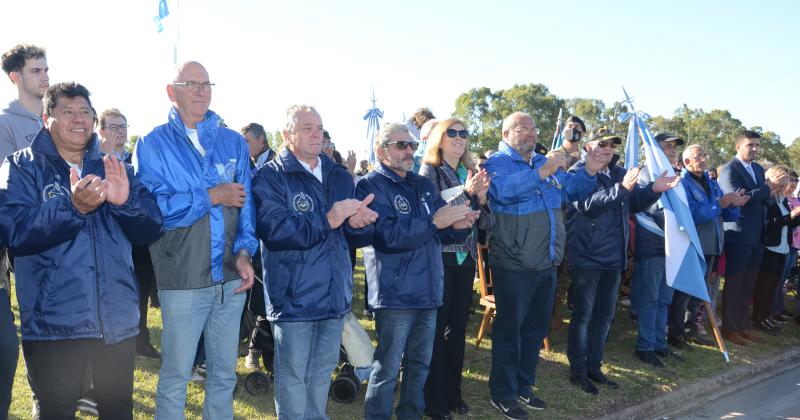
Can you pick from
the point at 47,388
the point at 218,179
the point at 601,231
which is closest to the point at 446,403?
the point at 601,231

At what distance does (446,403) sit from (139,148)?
2.98m

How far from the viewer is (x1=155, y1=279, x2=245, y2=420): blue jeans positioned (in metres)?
3.46

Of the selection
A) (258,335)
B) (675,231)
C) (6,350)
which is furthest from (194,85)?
(675,231)

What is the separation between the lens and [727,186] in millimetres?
8094

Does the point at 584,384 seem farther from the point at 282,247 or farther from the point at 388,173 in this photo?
the point at 282,247

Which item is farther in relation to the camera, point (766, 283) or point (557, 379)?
point (766, 283)

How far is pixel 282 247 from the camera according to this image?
12.1ft

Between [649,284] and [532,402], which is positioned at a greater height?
[649,284]

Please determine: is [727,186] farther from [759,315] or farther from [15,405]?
[15,405]

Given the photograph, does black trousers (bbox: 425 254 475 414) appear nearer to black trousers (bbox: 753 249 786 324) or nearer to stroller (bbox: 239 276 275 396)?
stroller (bbox: 239 276 275 396)

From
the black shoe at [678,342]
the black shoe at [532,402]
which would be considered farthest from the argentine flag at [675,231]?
the black shoe at [532,402]

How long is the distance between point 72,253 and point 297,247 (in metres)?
1.18

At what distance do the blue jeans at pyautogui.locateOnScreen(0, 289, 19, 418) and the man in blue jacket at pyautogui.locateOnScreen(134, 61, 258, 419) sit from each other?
74 centimetres

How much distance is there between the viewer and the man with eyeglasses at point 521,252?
197 inches
